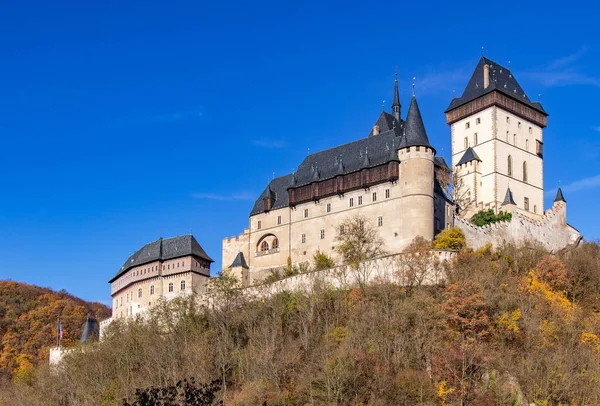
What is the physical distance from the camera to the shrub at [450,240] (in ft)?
172

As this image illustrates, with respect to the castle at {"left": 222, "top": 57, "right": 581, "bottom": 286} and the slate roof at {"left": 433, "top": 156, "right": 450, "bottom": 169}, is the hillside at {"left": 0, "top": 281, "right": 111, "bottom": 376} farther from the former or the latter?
the slate roof at {"left": 433, "top": 156, "right": 450, "bottom": 169}

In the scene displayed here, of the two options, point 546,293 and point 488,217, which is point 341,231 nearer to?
point 488,217

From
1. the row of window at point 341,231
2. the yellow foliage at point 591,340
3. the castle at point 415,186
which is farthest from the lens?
the row of window at point 341,231

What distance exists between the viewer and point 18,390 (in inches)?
2085

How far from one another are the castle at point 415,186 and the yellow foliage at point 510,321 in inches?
383

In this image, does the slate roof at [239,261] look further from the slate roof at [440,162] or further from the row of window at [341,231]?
the slate roof at [440,162]

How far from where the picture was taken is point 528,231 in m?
57.4

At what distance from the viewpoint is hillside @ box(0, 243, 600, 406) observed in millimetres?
40312

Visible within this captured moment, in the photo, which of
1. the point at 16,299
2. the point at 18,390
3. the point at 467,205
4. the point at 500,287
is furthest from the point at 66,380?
the point at 16,299

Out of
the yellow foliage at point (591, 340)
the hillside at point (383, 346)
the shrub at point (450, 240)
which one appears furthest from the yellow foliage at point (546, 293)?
the shrub at point (450, 240)

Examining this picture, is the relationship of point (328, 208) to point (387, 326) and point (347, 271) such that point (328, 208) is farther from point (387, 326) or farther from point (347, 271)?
point (387, 326)

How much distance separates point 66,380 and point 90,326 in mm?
16704

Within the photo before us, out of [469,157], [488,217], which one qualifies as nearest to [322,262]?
[488,217]

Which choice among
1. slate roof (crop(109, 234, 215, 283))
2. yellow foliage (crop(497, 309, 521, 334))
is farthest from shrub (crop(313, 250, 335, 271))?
yellow foliage (crop(497, 309, 521, 334))
